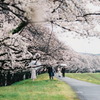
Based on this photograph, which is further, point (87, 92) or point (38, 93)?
point (87, 92)

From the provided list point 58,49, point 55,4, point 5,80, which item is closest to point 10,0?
point 55,4

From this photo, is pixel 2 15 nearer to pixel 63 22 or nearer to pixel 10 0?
pixel 63 22

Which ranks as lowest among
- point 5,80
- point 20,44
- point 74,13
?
point 5,80

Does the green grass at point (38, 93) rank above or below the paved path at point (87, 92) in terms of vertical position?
above

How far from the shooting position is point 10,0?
13.3 m

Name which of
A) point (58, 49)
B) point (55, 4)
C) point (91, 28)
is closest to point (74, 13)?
point (55, 4)

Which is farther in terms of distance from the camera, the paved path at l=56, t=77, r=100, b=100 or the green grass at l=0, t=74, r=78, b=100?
the paved path at l=56, t=77, r=100, b=100

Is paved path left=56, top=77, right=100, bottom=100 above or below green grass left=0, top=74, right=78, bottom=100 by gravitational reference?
below

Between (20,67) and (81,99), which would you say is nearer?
(81,99)

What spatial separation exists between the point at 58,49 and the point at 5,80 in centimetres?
1635

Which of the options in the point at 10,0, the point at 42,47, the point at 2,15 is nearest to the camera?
the point at 10,0

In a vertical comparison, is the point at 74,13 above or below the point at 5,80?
above

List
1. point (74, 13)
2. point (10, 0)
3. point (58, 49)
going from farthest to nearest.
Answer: point (58, 49)
point (74, 13)
point (10, 0)

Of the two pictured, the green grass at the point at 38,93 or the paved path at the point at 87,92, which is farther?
the paved path at the point at 87,92
